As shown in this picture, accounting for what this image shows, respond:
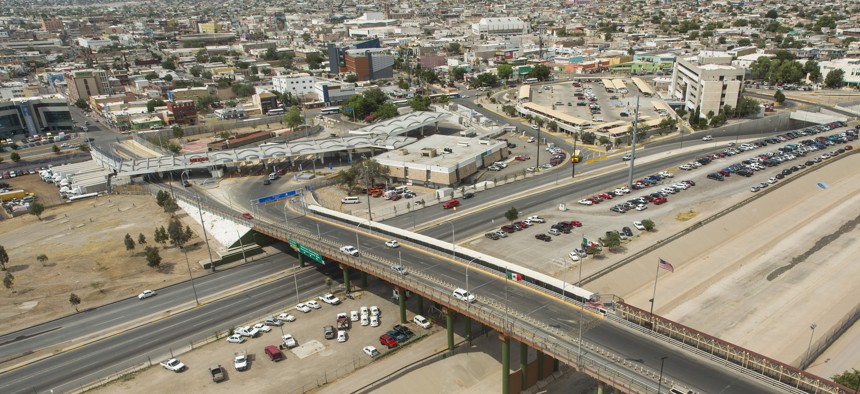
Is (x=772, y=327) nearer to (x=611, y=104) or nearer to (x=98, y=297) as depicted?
(x=98, y=297)

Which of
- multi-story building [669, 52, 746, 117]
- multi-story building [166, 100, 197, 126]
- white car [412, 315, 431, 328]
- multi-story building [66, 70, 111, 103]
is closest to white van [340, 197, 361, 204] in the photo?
white car [412, 315, 431, 328]

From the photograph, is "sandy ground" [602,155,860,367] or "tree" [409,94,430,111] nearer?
"sandy ground" [602,155,860,367]

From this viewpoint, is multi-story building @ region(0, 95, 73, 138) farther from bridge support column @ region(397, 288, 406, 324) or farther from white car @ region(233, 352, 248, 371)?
bridge support column @ region(397, 288, 406, 324)

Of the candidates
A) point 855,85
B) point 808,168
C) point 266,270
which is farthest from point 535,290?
point 855,85

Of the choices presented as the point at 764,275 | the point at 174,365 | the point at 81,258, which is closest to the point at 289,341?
the point at 174,365

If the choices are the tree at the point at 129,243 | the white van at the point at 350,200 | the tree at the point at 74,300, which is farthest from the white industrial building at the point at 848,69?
the tree at the point at 74,300

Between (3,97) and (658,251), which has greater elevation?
(3,97)

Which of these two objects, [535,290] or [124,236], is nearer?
[535,290]

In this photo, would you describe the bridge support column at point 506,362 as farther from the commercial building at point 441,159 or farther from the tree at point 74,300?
the commercial building at point 441,159
